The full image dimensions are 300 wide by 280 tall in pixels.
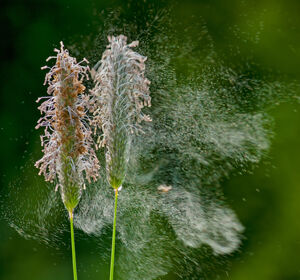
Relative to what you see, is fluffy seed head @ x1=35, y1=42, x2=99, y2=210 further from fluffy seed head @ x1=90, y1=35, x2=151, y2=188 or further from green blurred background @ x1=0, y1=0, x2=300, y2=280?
green blurred background @ x1=0, y1=0, x2=300, y2=280

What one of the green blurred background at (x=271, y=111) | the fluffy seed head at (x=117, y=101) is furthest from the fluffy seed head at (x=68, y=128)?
the green blurred background at (x=271, y=111)

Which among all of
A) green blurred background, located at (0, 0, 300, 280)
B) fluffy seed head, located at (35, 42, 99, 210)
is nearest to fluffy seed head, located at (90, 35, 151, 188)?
fluffy seed head, located at (35, 42, 99, 210)

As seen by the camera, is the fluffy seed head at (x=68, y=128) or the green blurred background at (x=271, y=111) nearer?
the fluffy seed head at (x=68, y=128)

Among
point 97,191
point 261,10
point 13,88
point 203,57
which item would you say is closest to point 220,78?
point 203,57

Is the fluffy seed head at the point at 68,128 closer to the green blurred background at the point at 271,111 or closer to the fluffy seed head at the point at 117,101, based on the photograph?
the fluffy seed head at the point at 117,101

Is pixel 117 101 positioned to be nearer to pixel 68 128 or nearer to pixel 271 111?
pixel 68 128

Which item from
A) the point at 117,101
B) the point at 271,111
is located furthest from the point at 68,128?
the point at 271,111
